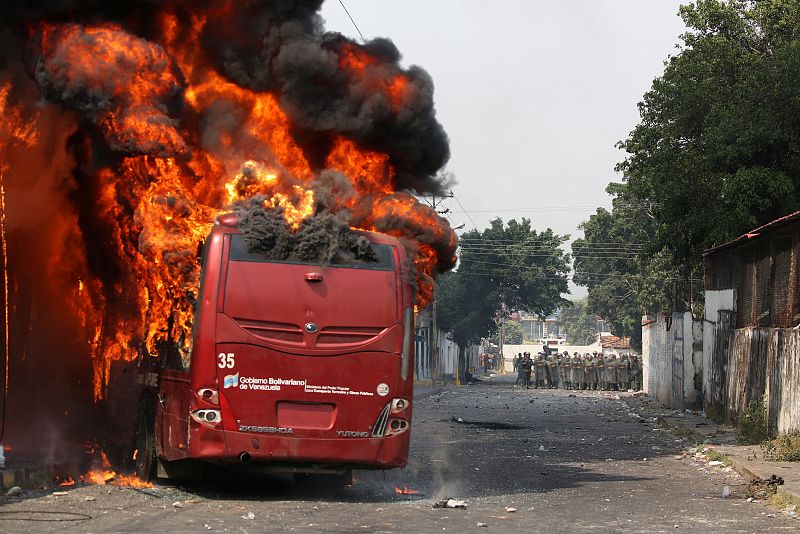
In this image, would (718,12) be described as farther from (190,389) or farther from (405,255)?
(190,389)

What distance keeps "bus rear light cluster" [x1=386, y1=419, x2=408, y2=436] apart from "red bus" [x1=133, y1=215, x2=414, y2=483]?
1 cm

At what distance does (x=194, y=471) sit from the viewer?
1250 centimetres

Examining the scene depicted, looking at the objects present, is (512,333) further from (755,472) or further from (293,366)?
(293,366)

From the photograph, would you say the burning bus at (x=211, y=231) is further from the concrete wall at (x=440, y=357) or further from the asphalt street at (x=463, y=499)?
the concrete wall at (x=440, y=357)

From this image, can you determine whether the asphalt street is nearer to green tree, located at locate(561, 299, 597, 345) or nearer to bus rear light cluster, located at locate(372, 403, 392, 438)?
bus rear light cluster, located at locate(372, 403, 392, 438)

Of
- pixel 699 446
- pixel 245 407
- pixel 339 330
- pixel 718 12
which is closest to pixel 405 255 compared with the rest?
pixel 339 330

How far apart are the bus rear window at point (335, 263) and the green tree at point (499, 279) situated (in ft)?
216

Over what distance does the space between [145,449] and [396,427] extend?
2.99 meters

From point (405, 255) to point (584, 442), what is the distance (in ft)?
34.4

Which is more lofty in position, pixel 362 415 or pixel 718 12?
pixel 718 12

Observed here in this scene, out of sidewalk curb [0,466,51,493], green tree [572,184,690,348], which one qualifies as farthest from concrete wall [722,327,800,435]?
green tree [572,184,690,348]

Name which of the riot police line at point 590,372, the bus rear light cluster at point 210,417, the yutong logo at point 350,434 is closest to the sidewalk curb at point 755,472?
the yutong logo at point 350,434

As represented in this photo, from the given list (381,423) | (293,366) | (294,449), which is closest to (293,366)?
(293,366)

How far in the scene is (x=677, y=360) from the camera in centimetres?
3353
